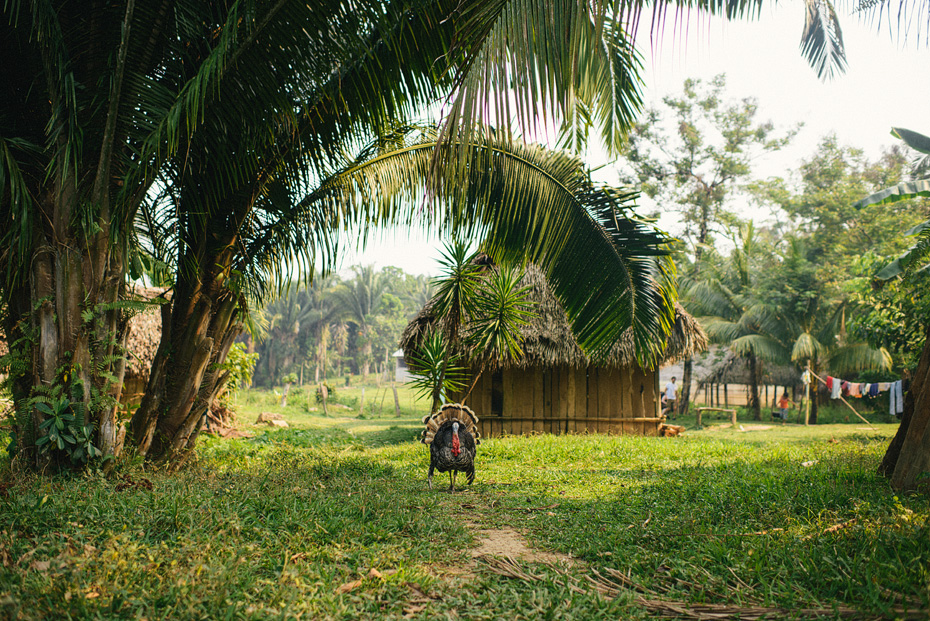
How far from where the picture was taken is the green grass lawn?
93.4 inches

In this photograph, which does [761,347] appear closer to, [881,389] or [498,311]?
[881,389]

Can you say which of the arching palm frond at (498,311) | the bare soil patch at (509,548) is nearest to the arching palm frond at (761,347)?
the arching palm frond at (498,311)

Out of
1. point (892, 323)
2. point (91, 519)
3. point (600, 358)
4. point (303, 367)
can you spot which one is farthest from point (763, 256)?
point (303, 367)

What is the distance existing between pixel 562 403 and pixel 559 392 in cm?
23

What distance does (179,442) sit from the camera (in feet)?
16.5

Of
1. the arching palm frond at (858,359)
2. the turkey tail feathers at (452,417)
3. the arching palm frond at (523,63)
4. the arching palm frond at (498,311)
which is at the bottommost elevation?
the turkey tail feathers at (452,417)

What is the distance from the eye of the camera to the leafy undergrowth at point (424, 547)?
2.38 m

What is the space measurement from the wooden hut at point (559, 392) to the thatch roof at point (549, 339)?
2 cm

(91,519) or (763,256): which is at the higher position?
(763,256)

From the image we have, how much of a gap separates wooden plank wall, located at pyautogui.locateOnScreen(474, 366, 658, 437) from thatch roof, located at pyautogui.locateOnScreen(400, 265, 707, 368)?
499 millimetres

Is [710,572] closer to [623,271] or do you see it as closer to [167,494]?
[623,271]

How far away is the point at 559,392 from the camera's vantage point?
1197cm

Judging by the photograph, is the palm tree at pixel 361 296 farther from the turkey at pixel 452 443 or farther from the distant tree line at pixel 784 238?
the turkey at pixel 452 443

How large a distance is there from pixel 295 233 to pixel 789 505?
14.8 ft
